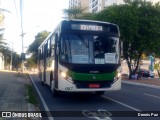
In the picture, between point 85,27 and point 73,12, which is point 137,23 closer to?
point 73,12

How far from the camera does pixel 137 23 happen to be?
40938 millimetres

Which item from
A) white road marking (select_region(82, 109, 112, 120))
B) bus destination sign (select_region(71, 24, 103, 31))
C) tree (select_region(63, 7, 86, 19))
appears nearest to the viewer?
white road marking (select_region(82, 109, 112, 120))

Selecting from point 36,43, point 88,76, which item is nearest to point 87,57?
point 88,76

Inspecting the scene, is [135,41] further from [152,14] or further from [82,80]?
[82,80]

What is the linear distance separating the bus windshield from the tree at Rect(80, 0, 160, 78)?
26014mm

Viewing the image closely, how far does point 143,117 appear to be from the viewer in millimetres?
10922

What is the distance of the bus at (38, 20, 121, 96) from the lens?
46.3ft

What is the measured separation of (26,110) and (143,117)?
3.89 m

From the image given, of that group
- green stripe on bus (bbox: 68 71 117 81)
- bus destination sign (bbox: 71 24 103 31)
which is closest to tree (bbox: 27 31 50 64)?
bus destination sign (bbox: 71 24 103 31)

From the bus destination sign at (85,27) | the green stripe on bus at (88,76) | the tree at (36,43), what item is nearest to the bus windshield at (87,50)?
the bus destination sign at (85,27)

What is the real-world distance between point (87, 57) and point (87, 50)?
29 centimetres

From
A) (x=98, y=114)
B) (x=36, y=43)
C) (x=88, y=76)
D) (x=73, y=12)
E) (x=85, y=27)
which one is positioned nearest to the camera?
(x=98, y=114)

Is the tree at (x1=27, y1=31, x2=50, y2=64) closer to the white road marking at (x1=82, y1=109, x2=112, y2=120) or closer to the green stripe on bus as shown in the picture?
the green stripe on bus

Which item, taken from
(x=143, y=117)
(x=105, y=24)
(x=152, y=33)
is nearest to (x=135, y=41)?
(x=152, y=33)
